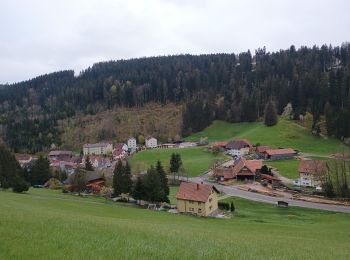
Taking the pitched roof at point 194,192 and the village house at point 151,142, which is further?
the village house at point 151,142

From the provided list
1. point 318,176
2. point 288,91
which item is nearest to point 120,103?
point 288,91

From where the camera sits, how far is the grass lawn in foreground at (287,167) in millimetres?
89637

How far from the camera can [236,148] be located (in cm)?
11575

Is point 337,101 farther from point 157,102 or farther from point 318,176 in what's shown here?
point 157,102

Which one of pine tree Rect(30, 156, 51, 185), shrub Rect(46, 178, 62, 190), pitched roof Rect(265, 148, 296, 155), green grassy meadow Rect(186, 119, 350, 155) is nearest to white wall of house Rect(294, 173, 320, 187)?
pitched roof Rect(265, 148, 296, 155)

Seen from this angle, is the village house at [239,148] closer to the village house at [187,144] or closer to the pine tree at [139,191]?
the village house at [187,144]

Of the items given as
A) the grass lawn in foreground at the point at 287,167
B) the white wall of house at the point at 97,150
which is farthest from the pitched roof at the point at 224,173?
the white wall of house at the point at 97,150

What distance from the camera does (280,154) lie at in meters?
106

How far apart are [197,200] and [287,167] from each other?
45.8 m

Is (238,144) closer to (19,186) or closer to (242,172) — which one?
(242,172)

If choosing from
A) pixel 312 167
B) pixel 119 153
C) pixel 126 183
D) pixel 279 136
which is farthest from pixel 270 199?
pixel 119 153

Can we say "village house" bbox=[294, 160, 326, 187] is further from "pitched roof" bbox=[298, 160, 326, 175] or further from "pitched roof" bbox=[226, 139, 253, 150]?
"pitched roof" bbox=[226, 139, 253, 150]

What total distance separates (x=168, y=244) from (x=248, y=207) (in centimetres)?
5259

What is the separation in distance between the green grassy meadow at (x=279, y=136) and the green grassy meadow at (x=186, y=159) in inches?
699
